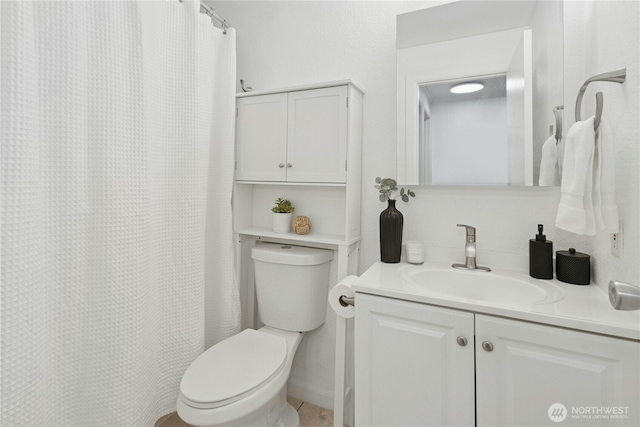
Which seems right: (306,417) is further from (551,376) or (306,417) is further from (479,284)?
(551,376)

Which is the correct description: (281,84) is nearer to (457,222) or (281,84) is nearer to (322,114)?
(322,114)

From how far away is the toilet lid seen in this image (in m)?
1.10

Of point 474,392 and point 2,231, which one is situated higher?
point 2,231

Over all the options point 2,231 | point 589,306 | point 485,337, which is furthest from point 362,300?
point 2,231

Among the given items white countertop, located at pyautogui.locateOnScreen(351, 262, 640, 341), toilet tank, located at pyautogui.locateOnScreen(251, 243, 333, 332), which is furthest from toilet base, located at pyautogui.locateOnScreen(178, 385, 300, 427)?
white countertop, located at pyautogui.locateOnScreen(351, 262, 640, 341)

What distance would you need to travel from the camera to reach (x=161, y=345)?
54.8 inches

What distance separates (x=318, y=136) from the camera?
151 cm

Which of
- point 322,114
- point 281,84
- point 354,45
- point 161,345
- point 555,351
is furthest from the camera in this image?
point 281,84

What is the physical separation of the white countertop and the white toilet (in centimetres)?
48

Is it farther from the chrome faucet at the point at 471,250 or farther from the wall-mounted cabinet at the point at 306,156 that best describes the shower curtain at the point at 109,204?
the chrome faucet at the point at 471,250

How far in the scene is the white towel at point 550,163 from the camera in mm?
1200

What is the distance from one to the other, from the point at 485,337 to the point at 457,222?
1.97ft

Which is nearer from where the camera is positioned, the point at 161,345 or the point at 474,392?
the point at 474,392

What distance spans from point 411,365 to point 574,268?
67cm
